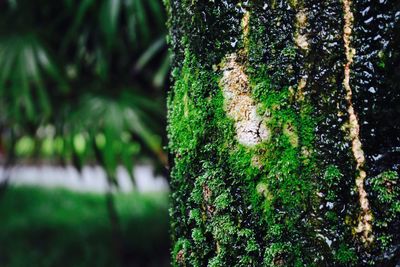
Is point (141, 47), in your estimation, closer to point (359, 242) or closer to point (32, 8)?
point (32, 8)

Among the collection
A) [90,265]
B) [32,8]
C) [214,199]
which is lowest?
[214,199]

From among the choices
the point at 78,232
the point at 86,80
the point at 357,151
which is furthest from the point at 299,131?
the point at 78,232

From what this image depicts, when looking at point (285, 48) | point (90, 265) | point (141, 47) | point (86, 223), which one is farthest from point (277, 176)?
point (86, 223)

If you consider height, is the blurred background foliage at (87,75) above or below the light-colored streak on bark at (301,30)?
Answer: above

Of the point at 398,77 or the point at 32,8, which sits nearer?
the point at 398,77

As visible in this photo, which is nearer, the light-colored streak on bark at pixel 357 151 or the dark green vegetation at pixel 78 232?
the light-colored streak on bark at pixel 357 151

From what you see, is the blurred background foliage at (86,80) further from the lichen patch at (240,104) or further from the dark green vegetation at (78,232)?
the lichen patch at (240,104)

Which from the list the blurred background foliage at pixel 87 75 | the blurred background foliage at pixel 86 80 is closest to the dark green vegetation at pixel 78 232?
the blurred background foliage at pixel 86 80

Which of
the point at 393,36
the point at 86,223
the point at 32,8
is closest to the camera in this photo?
the point at 393,36
